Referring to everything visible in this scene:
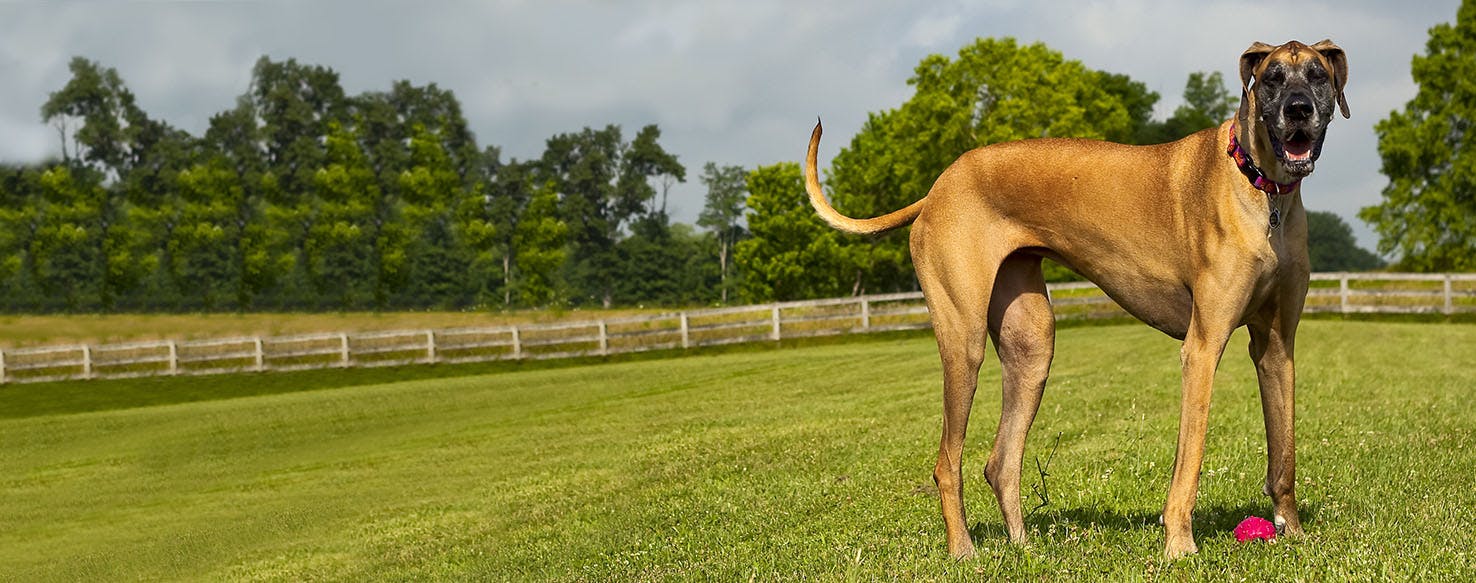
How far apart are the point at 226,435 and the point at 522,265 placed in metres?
48.4

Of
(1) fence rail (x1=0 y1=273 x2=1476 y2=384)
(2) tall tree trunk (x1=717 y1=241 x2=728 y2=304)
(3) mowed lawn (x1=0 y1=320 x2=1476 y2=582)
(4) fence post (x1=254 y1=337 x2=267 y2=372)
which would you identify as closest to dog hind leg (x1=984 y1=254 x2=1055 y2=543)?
(3) mowed lawn (x1=0 y1=320 x2=1476 y2=582)

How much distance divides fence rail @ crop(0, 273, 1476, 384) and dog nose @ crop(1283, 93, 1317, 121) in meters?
25.2

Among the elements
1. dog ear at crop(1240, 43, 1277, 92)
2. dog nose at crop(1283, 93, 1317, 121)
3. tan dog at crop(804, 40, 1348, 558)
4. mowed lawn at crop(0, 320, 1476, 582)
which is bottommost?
mowed lawn at crop(0, 320, 1476, 582)

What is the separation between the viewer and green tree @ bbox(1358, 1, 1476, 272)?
39594 millimetres

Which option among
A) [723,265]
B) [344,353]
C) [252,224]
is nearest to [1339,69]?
[344,353]

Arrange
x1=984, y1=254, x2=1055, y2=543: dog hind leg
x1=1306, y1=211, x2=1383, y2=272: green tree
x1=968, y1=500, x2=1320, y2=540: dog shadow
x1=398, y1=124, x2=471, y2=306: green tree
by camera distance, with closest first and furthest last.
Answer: x1=984, y1=254, x2=1055, y2=543: dog hind leg → x1=968, y1=500, x2=1320, y2=540: dog shadow → x1=398, y1=124, x2=471, y2=306: green tree → x1=1306, y1=211, x2=1383, y2=272: green tree

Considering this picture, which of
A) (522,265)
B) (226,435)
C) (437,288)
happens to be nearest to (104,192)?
(522,265)

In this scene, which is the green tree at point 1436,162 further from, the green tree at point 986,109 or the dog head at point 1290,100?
the dog head at point 1290,100

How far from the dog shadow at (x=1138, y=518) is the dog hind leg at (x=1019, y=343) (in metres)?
0.55

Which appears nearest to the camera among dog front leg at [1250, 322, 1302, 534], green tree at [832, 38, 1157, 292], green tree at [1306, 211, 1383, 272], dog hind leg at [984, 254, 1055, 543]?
dog front leg at [1250, 322, 1302, 534]

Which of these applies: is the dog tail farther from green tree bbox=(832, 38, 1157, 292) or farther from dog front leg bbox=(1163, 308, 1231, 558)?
green tree bbox=(832, 38, 1157, 292)

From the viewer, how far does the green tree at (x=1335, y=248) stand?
12538cm

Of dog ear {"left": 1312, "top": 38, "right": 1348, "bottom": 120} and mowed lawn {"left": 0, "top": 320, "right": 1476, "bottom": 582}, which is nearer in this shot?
dog ear {"left": 1312, "top": 38, "right": 1348, "bottom": 120}

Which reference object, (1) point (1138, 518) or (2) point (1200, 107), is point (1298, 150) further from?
(2) point (1200, 107)
